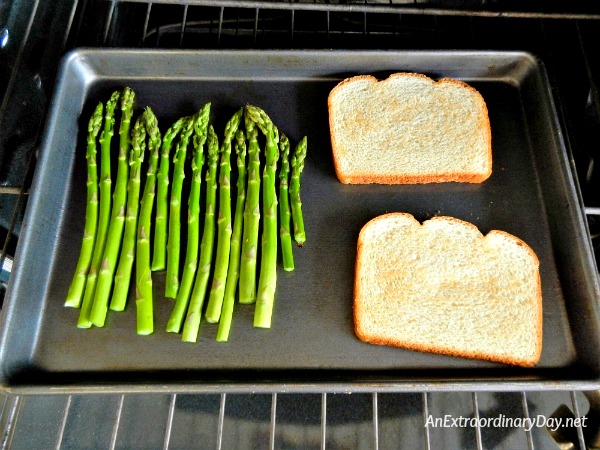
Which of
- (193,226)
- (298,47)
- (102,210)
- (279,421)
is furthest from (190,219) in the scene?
(298,47)

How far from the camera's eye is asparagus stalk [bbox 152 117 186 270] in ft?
6.82

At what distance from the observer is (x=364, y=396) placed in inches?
86.9

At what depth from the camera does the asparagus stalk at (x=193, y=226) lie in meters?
1.99

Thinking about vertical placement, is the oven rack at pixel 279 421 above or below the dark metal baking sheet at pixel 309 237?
below

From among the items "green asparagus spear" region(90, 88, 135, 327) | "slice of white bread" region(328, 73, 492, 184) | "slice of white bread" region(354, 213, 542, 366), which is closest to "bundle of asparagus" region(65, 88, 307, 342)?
"green asparagus spear" region(90, 88, 135, 327)

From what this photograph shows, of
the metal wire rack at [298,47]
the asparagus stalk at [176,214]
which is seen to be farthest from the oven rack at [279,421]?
the asparagus stalk at [176,214]

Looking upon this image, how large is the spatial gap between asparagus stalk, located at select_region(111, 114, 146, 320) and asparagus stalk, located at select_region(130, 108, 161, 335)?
0.9 inches

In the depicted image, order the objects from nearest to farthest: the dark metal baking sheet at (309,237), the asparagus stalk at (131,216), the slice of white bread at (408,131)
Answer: the dark metal baking sheet at (309,237)
the asparagus stalk at (131,216)
the slice of white bread at (408,131)

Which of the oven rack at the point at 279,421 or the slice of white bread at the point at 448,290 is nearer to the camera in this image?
the slice of white bread at the point at 448,290

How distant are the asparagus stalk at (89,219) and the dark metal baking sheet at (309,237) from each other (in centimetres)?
9

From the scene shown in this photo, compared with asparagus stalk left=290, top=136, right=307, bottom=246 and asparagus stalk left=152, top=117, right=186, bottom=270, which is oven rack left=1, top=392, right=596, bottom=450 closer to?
asparagus stalk left=152, top=117, right=186, bottom=270

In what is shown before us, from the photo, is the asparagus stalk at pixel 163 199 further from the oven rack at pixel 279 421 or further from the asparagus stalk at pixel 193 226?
the oven rack at pixel 279 421

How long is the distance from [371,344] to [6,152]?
1.94m

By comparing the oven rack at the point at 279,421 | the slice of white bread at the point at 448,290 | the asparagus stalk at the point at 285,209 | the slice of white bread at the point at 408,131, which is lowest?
the oven rack at the point at 279,421
